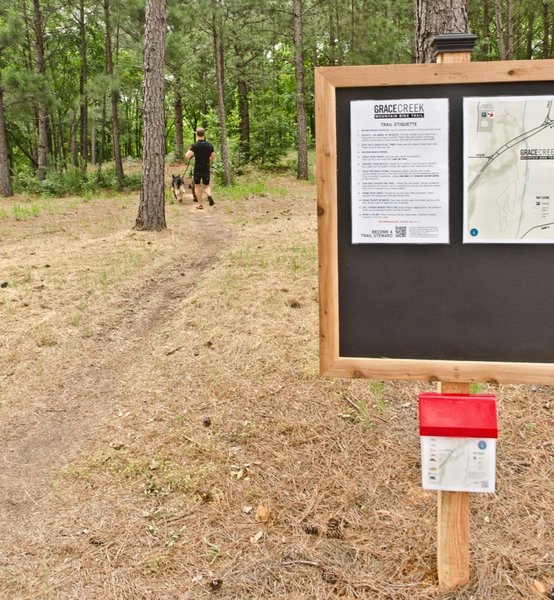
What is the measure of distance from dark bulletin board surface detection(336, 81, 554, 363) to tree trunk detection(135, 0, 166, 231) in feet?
27.2

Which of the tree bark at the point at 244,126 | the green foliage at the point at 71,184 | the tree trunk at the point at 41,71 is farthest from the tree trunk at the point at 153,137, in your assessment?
the tree bark at the point at 244,126

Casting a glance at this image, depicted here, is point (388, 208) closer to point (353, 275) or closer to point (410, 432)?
point (353, 275)

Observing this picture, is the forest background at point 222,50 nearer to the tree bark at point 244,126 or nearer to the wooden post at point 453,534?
the tree bark at point 244,126

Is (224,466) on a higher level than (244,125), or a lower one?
lower

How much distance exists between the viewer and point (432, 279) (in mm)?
2229

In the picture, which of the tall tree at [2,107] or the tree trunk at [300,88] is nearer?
the tree trunk at [300,88]

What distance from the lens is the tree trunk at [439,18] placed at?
4.18 m

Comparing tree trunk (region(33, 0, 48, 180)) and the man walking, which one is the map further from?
tree trunk (region(33, 0, 48, 180))

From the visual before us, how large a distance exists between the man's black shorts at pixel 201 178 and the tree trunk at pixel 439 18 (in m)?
8.66

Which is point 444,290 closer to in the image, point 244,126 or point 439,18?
point 439,18

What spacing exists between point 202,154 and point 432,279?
10.4 m

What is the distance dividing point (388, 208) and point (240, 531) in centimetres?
186

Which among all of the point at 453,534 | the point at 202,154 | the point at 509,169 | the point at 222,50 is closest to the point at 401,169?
the point at 509,169

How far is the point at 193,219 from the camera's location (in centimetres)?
1173
